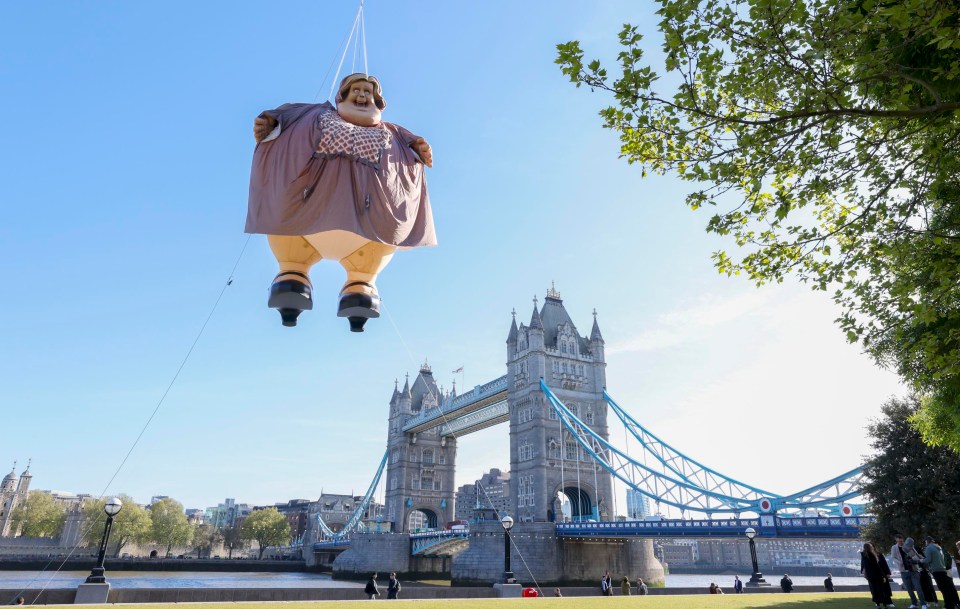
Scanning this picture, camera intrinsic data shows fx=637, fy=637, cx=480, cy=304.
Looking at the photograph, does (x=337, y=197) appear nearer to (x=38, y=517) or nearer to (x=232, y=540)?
(x=38, y=517)

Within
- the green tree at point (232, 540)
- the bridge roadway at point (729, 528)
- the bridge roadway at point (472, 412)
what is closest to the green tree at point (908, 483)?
the bridge roadway at point (729, 528)

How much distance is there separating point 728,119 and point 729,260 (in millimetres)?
2301

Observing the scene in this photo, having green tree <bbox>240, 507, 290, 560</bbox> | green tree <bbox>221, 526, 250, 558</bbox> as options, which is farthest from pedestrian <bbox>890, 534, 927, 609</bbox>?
green tree <bbox>221, 526, 250, 558</bbox>

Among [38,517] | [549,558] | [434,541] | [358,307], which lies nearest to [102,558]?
[358,307]

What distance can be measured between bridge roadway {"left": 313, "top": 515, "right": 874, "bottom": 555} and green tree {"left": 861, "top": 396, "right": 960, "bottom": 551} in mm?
3307

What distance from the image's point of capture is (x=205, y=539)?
9669 cm

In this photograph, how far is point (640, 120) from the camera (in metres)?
6.53

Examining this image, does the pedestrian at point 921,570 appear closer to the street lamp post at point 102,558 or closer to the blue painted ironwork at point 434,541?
the street lamp post at point 102,558

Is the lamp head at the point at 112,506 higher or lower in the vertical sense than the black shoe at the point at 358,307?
lower

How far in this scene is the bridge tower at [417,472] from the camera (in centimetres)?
6612

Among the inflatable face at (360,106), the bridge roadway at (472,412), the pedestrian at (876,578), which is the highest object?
the bridge roadway at (472,412)

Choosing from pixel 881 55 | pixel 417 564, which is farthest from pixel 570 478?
pixel 881 55

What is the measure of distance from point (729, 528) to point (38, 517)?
8097 centimetres

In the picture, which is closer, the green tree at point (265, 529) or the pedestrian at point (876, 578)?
the pedestrian at point (876, 578)
